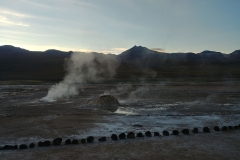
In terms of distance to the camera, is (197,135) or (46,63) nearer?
(197,135)

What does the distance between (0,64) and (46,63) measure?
53.0 ft

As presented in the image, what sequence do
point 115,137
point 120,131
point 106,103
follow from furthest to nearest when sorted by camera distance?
point 106,103 < point 120,131 < point 115,137

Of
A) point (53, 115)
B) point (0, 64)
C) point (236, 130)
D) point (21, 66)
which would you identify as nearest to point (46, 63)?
point (21, 66)

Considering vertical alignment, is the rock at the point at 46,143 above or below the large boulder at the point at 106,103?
→ below

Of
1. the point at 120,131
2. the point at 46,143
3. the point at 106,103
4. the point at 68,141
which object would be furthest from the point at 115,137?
the point at 106,103

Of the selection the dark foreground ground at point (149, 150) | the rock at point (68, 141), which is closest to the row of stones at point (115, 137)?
the rock at point (68, 141)

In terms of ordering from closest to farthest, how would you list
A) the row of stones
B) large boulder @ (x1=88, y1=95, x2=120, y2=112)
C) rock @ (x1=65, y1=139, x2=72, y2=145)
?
the row of stones
rock @ (x1=65, y1=139, x2=72, y2=145)
large boulder @ (x1=88, y1=95, x2=120, y2=112)

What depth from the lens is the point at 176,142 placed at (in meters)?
11.0

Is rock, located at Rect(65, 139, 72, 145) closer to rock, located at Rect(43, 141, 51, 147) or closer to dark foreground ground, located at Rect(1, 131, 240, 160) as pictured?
dark foreground ground, located at Rect(1, 131, 240, 160)

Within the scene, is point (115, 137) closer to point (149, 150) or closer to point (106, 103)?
point (149, 150)

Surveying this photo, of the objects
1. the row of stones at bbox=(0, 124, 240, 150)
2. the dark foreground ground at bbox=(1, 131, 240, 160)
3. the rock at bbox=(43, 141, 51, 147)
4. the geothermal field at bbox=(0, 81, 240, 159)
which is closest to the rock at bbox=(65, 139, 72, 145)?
the row of stones at bbox=(0, 124, 240, 150)

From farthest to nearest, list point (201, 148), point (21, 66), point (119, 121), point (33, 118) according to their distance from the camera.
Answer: point (21, 66), point (33, 118), point (119, 121), point (201, 148)

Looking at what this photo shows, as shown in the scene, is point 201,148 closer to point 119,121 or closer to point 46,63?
point 119,121

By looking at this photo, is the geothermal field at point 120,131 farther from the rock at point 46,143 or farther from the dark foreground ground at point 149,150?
the rock at point 46,143
